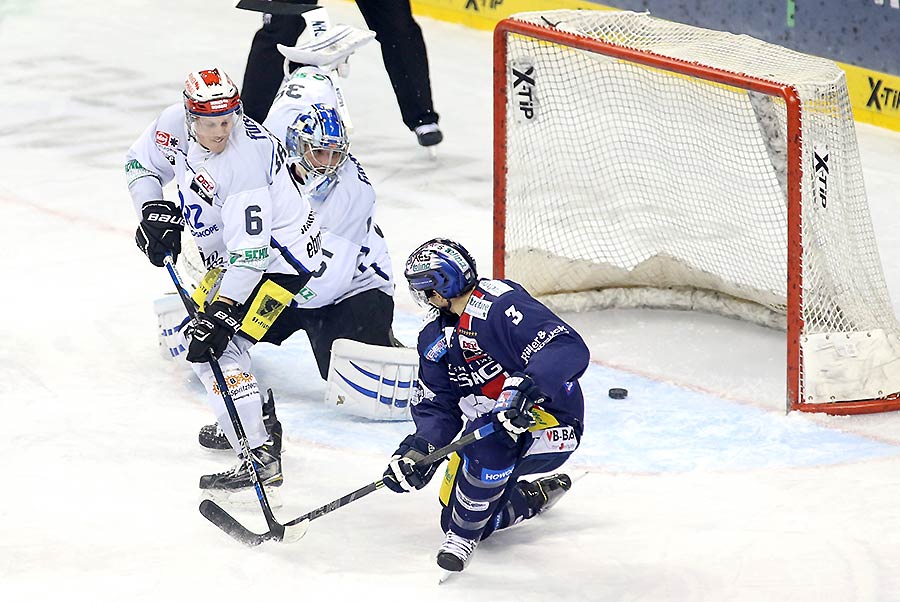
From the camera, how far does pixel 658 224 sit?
18.7 ft

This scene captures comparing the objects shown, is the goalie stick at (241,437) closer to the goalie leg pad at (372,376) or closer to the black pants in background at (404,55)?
the goalie leg pad at (372,376)

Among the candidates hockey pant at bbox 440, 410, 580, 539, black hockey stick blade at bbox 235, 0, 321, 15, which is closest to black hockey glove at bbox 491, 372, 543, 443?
hockey pant at bbox 440, 410, 580, 539

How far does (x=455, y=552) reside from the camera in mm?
3799

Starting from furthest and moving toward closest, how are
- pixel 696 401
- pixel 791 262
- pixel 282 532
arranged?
pixel 696 401 < pixel 791 262 < pixel 282 532

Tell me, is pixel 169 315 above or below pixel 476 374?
below

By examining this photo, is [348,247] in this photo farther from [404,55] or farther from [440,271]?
[404,55]

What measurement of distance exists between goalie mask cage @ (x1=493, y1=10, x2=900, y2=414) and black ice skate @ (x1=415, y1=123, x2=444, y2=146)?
129 cm

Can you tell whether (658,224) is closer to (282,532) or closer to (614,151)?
(614,151)

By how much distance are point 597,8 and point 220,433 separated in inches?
181

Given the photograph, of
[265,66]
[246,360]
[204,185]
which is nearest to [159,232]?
[204,185]

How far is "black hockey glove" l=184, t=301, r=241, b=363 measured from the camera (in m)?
4.15

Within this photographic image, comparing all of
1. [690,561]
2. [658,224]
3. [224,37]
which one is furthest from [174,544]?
[224,37]

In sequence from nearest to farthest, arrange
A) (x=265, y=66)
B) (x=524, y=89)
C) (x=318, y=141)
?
(x=318, y=141), (x=524, y=89), (x=265, y=66)

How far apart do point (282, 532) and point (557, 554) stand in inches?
26.8
